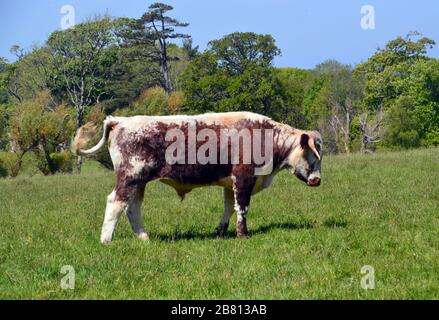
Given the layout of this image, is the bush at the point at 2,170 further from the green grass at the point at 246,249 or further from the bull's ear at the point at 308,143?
the bull's ear at the point at 308,143

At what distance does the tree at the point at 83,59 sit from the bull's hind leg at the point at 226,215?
1795 inches

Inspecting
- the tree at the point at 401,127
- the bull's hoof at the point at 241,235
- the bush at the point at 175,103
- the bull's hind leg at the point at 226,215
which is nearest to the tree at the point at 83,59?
the bush at the point at 175,103

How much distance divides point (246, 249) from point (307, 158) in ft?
9.02

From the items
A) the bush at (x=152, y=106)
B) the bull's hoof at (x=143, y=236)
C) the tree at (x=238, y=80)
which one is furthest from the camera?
the tree at (x=238, y=80)

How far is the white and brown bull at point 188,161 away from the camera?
1041 centimetres

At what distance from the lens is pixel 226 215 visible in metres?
11.4

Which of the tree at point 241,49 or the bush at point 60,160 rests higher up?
the tree at point 241,49

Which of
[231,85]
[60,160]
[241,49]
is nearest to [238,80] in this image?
[231,85]

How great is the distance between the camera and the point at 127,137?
10.5m

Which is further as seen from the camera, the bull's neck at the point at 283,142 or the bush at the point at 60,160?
the bush at the point at 60,160

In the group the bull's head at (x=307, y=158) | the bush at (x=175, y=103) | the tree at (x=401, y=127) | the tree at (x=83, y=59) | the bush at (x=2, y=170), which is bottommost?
the bush at (x=2, y=170)

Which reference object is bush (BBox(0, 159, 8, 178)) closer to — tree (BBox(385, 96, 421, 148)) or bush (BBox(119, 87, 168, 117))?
bush (BBox(119, 87, 168, 117))

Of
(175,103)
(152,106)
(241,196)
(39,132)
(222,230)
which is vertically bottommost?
(222,230)

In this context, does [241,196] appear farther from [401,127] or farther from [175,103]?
[175,103]
